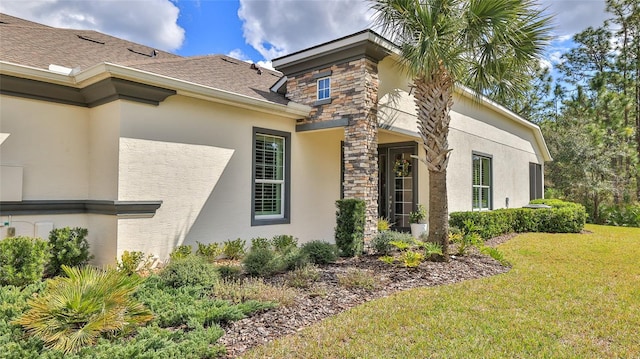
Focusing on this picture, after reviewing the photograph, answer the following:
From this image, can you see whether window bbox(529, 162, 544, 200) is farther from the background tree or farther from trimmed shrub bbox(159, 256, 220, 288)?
trimmed shrub bbox(159, 256, 220, 288)

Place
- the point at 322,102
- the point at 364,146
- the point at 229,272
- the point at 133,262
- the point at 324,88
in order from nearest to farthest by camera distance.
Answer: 1. the point at 229,272
2. the point at 133,262
3. the point at 364,146
4. the point at 322,102
5. the point at 324,88

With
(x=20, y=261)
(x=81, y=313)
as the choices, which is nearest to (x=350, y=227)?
(x=81, y=313)

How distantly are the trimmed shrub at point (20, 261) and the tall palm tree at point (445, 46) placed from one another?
22.8 ft

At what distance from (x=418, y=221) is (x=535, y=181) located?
11638mm

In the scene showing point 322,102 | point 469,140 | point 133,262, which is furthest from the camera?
point 469,140

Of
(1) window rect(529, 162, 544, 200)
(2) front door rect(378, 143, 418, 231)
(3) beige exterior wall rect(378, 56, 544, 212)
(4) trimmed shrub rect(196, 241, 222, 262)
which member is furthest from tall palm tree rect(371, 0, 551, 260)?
(1) window rect(529, 162, 544, 200)

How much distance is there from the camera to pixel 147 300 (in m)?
4.48

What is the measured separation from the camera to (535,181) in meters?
18.3

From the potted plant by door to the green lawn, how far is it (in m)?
3.34

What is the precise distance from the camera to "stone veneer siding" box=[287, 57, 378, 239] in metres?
8.41

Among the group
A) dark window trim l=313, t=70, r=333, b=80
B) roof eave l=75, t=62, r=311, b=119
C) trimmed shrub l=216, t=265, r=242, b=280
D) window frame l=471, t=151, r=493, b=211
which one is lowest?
trimmed shrub l=216, t=265, r=242, b=280

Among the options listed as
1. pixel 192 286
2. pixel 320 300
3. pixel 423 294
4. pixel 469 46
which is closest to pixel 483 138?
pixel 469 46

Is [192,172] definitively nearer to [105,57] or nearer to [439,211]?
[105,57]

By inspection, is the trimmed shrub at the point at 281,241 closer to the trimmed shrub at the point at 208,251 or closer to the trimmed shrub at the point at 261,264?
the trimmed shrub at the point at 208,251
